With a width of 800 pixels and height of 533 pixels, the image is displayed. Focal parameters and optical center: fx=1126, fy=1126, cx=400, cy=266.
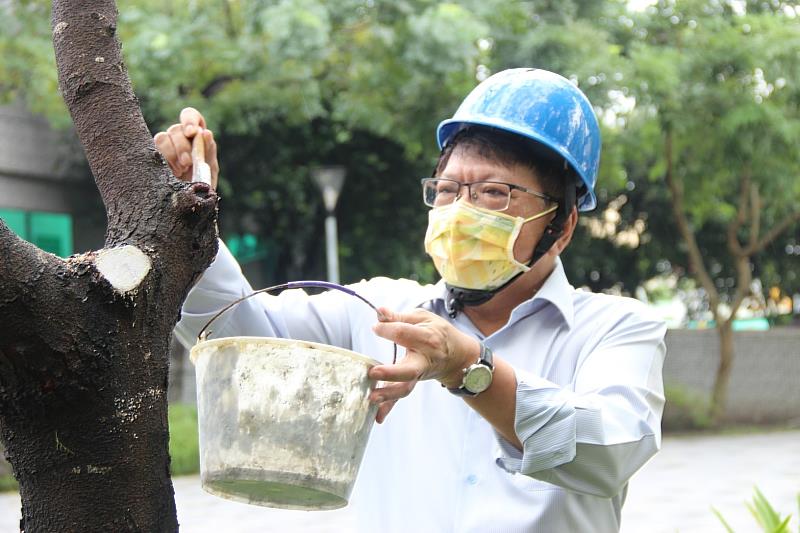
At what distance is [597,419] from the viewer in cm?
194

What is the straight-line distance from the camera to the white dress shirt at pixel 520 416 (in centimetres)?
193

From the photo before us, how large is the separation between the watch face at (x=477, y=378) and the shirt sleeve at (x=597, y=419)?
2.9 inches

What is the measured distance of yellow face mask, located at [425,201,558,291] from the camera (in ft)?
7.84

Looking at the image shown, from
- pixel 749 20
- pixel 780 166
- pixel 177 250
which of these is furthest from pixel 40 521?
pixel 780 166

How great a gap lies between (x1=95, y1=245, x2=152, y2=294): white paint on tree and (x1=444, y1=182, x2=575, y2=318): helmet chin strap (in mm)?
906

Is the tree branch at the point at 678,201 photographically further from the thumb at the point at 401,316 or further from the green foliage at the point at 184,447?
the thumb at the point at 401,316

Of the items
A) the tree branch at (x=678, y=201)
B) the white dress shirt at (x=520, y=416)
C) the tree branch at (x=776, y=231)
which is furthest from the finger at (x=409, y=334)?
the tree branch at (x=776, y=231)

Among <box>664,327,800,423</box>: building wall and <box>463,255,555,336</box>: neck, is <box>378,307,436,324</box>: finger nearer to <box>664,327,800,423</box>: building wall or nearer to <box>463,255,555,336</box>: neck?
<box>463,255,555,336</box>: neck

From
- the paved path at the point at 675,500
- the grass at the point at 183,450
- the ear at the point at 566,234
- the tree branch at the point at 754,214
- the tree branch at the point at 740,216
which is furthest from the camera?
the tree branch at the point at 754,214

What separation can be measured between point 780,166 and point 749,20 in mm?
1968

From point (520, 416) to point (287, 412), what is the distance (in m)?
0.42

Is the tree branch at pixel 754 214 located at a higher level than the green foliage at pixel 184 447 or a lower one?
higher

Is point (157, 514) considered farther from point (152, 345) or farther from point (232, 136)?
point (232, 136)

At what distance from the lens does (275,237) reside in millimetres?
16656
